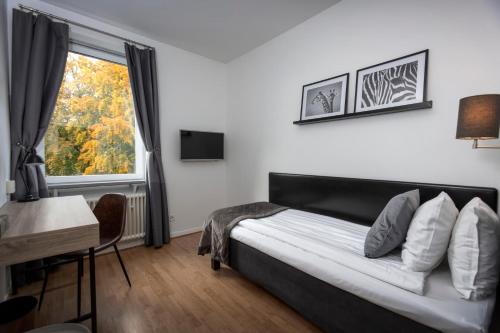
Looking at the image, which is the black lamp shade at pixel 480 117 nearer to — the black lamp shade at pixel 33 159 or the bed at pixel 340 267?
the bed at pixel 340 267

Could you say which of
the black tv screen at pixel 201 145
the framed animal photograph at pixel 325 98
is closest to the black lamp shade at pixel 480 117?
the framed animal photograph at pixel 325 98

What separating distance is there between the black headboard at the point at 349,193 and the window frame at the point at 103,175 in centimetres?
189

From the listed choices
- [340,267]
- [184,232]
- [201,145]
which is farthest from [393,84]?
[184,232]

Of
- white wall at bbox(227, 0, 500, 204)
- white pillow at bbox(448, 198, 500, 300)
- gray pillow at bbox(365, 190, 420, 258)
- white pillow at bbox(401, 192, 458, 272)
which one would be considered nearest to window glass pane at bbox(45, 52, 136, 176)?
white wall at bbox(227, 0, 500, 204)

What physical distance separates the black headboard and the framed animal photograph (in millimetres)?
743

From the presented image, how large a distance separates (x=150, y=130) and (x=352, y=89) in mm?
2602

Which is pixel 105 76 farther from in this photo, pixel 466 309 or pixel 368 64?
pixel 466 309

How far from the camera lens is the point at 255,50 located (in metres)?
3.46

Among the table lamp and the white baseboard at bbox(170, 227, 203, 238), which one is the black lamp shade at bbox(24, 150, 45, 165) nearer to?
the white baseboard at bbox(170, 227, 203, 238)

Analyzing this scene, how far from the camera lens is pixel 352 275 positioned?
1377mm

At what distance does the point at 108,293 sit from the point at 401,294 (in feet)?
7.62

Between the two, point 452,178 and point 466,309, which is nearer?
point 466,309

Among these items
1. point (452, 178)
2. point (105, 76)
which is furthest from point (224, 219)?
point (105, 76)

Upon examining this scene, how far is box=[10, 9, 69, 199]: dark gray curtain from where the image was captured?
2.17 meters
